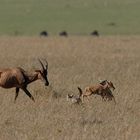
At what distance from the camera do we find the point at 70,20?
60250 mm

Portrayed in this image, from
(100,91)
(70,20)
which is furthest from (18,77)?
(70,20)

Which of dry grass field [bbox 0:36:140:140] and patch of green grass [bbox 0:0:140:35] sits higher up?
patch of green grass [bbox 0:0:140:35]

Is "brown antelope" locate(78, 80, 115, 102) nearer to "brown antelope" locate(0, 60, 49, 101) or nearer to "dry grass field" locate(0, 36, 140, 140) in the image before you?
"dry grass field" locate(0, 36, 140, 140)

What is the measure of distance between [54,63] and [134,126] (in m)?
13.6

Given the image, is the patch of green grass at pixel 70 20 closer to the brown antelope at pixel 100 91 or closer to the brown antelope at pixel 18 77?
the brown antelope at pixel 18 77

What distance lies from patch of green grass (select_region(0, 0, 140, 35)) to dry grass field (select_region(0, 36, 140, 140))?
2501 cm

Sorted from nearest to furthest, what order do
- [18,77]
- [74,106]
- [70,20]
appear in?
[74,106], [18,77], [70,20]

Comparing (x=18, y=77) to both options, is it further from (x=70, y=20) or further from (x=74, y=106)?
(x=70, y=20)

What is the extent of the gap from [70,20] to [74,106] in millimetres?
46830

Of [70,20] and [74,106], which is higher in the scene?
[70,20]

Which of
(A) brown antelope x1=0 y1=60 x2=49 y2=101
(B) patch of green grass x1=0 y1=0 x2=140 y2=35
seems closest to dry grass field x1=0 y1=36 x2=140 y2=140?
(A) brown antelope x1=0 y1=60 x2=49 y2=101

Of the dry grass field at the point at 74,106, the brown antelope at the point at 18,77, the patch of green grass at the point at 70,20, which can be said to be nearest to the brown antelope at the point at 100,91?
the dry grass field at the point at 74,106

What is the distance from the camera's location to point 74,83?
18.2 meters

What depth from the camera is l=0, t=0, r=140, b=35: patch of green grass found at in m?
53.2
